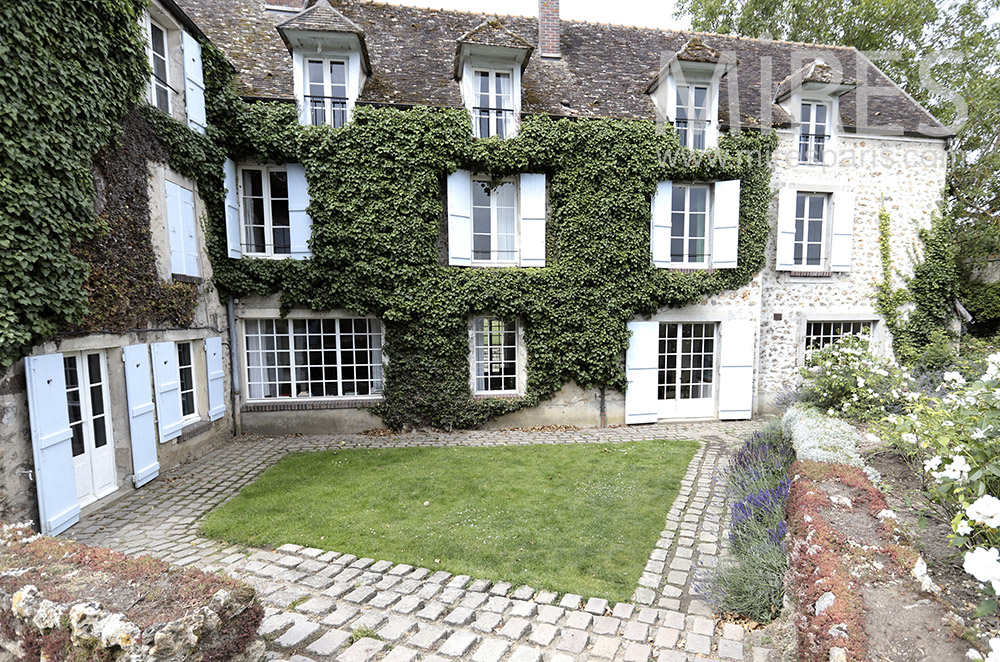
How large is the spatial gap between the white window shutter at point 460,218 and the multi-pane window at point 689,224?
14.0ft

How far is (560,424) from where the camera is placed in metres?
9.23

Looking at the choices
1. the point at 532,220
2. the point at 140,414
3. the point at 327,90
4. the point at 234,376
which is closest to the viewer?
the point at 140,414

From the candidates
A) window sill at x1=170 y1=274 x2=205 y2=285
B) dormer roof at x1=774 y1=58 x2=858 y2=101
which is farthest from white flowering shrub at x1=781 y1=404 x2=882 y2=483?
window sill at x1=170 y1=274 x2=205 y2=285

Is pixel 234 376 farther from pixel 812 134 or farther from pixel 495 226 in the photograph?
pixel 812 134

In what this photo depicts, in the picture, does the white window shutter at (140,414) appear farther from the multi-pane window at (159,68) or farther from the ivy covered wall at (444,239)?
the multi-pane window at (159,68)

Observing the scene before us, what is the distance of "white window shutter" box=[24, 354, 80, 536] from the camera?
15.0 ft

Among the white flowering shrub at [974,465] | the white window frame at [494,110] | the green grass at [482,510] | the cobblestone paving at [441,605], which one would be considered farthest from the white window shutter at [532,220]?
the white flowering shrub at [974,465]

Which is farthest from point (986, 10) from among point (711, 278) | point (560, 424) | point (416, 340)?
point (416, 340)

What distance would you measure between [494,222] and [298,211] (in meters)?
3.73

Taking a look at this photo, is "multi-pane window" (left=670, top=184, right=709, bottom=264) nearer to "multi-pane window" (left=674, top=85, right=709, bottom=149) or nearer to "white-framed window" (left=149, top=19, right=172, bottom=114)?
"multi-pane window" (left=674, top=85, right=709, bottom=149)

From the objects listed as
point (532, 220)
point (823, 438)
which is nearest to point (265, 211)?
point (532, 220)

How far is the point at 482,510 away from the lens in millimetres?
5141

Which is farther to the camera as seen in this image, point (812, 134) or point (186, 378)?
point (812, 134)

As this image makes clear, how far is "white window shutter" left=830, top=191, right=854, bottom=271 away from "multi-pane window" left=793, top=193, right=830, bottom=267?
28 centimetres
